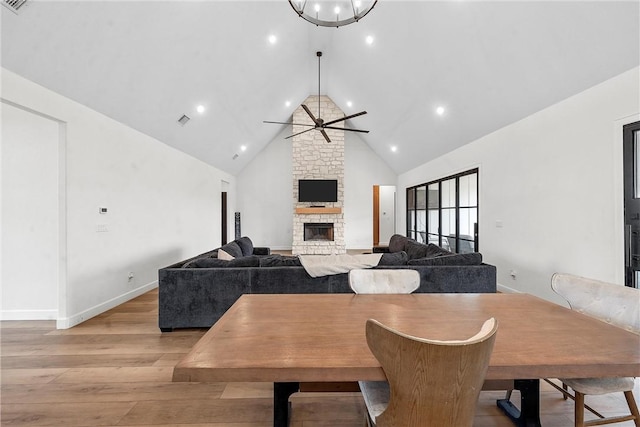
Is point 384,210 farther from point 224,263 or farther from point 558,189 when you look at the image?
point 224,263

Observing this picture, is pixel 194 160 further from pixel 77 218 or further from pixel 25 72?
pixel 25 72

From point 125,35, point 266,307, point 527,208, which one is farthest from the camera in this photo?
point 527,208

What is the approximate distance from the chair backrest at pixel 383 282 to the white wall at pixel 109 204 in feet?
10.2

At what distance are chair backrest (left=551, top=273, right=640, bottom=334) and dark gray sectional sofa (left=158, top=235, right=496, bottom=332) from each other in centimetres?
136

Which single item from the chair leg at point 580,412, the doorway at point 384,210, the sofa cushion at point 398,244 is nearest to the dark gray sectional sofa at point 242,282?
the chair leg at point 580,412

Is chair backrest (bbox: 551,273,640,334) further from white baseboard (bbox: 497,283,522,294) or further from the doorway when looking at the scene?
the doorway

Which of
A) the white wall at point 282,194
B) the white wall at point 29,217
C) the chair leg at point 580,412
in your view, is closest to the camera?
the chair leg at point 580,412

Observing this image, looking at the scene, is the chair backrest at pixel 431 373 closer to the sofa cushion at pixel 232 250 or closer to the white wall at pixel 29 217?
the sofa cushion at pixel 232 250

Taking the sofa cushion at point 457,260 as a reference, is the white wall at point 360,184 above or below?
above

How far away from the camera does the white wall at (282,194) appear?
31.8 feet

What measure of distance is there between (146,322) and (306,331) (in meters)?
2.89

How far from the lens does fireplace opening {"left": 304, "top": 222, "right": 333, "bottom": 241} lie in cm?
896

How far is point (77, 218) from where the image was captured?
334 cm

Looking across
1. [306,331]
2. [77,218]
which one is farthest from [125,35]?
[306,331]
